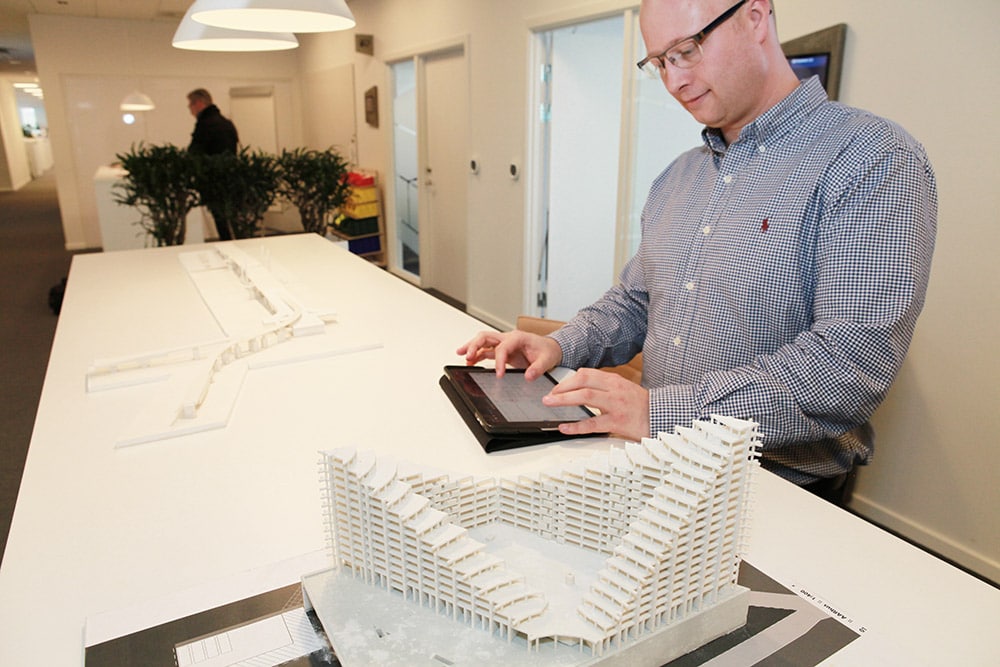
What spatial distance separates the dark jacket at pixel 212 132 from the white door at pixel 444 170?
1.61 metres

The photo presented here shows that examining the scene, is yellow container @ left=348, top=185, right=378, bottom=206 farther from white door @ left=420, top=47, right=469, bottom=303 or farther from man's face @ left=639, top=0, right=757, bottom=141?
man's face @ left=639, top=0, right=757, bottom=141

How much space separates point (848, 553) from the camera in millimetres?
909

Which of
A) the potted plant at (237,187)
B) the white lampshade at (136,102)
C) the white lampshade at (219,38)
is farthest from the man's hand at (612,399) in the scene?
the white lampshade at (136,102)

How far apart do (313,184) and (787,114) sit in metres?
4.27

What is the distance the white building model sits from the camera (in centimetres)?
65

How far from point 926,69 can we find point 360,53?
5.69 metres

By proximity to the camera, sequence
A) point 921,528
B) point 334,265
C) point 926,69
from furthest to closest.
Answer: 1. point 334,265
2. point 921,528
3. point 926,69

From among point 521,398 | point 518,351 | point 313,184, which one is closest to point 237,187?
point 313,184

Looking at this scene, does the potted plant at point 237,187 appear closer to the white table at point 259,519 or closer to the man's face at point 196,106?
the man's face at point 196,106

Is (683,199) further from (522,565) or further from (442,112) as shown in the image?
(442,112)

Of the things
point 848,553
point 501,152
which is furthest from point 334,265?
point 848,553

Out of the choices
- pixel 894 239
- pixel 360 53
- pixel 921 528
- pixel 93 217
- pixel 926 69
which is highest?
pixel 360 53

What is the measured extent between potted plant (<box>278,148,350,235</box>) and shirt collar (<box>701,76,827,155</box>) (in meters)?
4.11

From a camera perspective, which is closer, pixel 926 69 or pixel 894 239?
pixel 894 239
